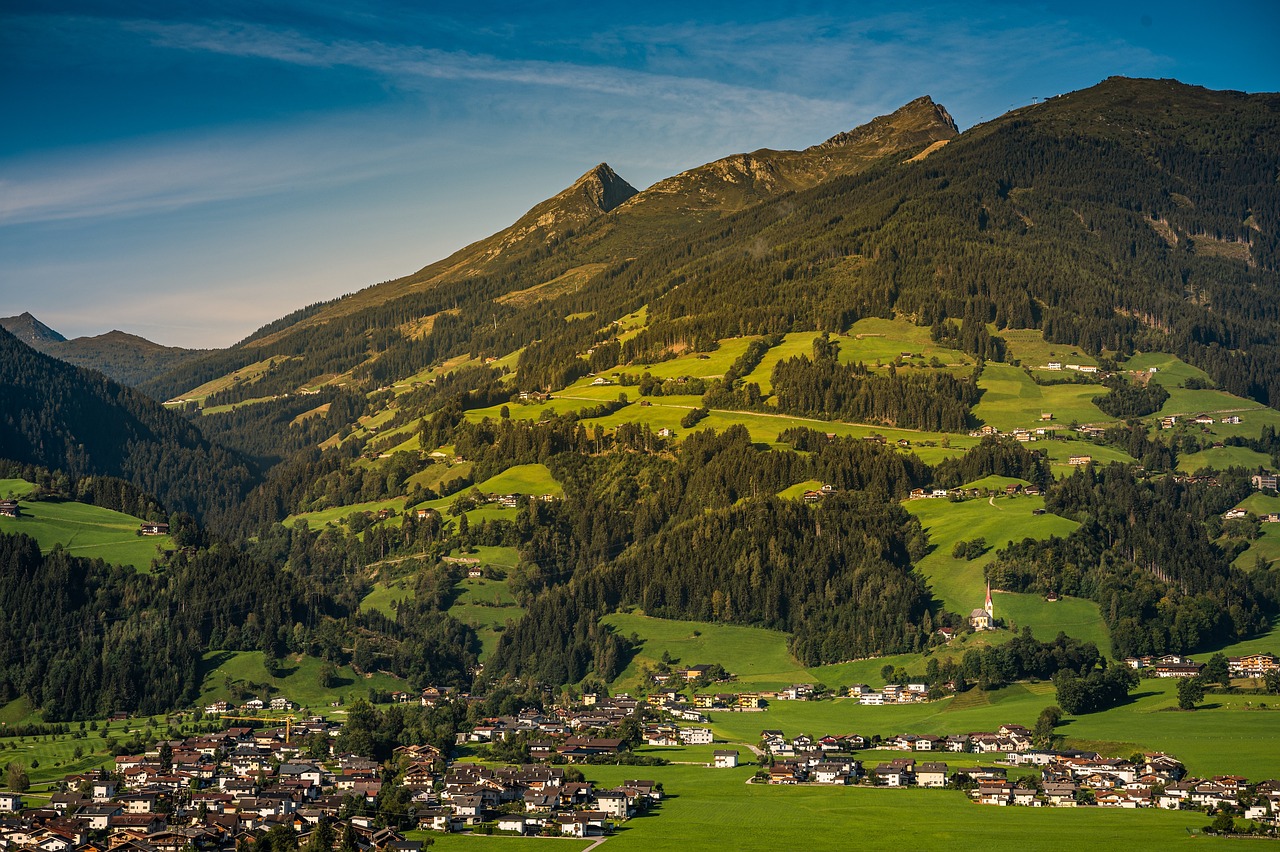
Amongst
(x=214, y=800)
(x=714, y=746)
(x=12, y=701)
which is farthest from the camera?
(x=12, y=701)

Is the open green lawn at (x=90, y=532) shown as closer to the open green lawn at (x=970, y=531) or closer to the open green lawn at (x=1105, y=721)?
the open green lawn at (x=1105, y=721)

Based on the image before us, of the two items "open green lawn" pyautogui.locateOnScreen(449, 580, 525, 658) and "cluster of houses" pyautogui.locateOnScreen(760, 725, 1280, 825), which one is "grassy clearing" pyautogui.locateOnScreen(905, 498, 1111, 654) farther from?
"open green lawn" pyautogui.locateOnScreen(449, 580, 525, 658)

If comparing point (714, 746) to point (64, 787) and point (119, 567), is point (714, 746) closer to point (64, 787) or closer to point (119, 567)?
point (64, 787)

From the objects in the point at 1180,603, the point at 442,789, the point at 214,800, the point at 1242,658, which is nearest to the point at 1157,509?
the point at 1180,603

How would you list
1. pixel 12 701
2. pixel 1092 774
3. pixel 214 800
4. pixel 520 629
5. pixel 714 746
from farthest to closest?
pixel 520 629
pixel 12 701
pixel 714 746
pixel 1092 774
pixel 214 800

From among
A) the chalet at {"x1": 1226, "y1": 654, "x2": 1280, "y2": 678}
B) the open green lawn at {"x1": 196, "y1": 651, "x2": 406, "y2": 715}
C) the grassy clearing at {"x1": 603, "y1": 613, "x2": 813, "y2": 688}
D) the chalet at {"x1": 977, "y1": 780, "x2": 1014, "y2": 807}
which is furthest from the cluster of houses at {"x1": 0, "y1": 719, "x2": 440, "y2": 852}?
the chalet at {"x1": 1226, "y1": 654, "x2": 1280, "y2": 678}

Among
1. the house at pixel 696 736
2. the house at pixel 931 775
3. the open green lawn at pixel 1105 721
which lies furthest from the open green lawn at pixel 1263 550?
the house at pixel 931 775

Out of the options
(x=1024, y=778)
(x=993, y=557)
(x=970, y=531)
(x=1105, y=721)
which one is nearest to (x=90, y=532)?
(x=970, y=531)
